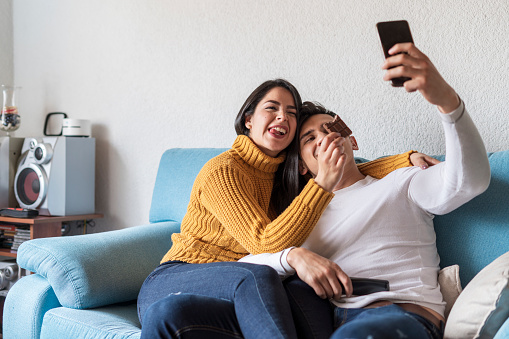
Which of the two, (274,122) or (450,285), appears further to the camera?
(274,122)

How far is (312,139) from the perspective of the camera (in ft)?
5.43

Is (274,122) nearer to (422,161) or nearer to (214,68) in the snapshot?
(422,161)

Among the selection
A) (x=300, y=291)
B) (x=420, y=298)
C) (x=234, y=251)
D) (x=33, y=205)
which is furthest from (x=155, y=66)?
(x=420, y=298)

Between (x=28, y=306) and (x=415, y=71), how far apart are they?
1.42 meters

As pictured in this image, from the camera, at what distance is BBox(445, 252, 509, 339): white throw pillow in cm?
114

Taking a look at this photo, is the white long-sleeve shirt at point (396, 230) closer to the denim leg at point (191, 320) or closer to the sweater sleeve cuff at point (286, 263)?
the sweater sleeve cuff at point (286, 263)

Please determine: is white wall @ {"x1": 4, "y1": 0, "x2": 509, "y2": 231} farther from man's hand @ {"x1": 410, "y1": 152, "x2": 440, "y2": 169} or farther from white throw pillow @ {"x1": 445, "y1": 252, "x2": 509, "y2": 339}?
white throw pillow @ {"x1": 445, "y1": 252, "x2": 509, "y2": 339}

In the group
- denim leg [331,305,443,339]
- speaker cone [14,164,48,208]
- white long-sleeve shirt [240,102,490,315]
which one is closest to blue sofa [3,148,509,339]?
white long-sleeve shirt [240,102,490,315]

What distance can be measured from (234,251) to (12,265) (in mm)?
1574

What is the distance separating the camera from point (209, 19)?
252 centimetres

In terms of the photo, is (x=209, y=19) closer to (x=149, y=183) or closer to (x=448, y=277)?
(x=149, y=183)

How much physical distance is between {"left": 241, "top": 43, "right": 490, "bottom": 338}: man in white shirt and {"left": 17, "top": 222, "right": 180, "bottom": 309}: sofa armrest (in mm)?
556

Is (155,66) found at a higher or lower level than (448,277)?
higher

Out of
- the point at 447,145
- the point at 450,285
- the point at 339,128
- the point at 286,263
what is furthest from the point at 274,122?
the point at 450,285
